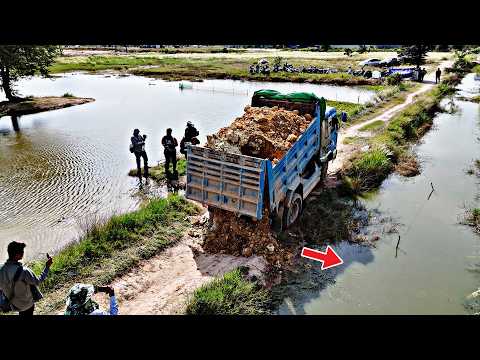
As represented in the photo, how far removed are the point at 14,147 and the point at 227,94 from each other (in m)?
16.1

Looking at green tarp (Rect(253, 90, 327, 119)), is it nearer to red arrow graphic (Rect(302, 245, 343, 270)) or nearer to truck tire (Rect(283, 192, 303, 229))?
truck tire (Rect(283, 192, 303, 229))

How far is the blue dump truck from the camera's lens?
8.09m

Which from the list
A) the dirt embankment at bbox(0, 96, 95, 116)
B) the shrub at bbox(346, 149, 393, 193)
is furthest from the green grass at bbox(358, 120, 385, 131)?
the dirt embankment at bbox(0, 96, 95, 116)

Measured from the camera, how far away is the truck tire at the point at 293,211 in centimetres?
938

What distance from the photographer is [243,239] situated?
8.89 m

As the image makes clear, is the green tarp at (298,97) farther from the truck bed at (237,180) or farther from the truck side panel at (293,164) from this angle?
the truck bed at (237,180)

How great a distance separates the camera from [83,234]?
373 inches

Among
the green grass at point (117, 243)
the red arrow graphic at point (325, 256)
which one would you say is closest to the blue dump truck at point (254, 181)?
the red arrow graphic at point (325, 256)

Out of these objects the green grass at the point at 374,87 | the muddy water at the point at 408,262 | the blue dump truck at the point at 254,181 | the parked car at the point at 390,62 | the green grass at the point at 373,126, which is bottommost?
the muddy water at the point at 408,262

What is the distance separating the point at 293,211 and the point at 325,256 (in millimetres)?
1405

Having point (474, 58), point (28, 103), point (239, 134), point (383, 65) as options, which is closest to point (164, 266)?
point (239, 134)

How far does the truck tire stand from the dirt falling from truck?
1.77ft
